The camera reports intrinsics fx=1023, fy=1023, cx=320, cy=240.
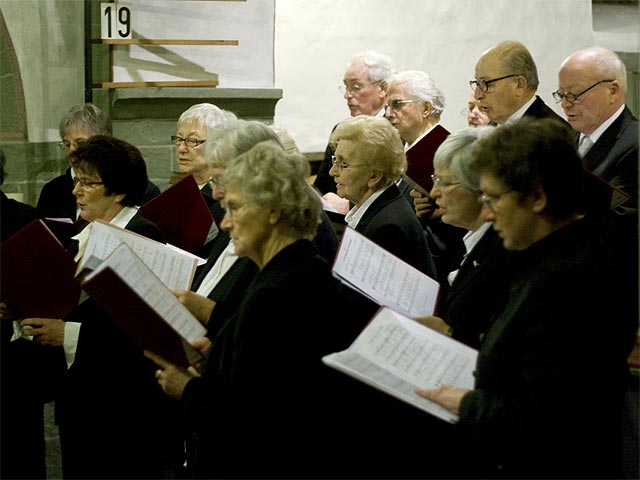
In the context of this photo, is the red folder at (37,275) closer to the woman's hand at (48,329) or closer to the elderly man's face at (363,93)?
the woman's hand at (48,329)

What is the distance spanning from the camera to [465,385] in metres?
2.54

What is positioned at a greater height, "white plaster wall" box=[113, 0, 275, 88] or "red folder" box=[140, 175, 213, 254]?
"white plaster wall" box=[113, 0, 275, 88]

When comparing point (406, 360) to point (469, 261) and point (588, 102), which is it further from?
point (588, 102)

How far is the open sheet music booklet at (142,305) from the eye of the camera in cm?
261

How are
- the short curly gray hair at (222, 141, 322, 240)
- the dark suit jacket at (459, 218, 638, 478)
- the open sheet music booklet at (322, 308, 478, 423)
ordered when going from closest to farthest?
1. the dark suit jacket at (459, 218, 638, 478)
2. the open sheet music booklet at (322, 308, 478, 423)
3. the short curly gray hair at (222, 141, 322, 240)

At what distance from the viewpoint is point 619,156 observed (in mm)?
4074

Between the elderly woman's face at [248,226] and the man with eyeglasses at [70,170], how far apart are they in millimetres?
2820

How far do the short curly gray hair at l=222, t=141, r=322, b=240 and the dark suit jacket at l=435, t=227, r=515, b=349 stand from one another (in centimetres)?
49

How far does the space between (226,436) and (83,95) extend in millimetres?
4701

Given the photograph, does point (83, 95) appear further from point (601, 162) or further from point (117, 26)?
point (601, 162)

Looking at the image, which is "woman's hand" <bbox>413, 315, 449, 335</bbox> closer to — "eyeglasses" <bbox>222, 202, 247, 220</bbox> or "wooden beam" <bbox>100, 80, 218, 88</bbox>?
"eyeglasses" <bbox>222, 202, 247, 220</bbox>

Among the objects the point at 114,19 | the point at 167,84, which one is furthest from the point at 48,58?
the point at 167,84

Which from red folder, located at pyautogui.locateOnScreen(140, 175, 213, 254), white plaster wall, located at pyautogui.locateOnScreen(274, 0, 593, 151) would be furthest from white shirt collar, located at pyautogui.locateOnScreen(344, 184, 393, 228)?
white plaster wall, located at pyautogui.locateOnScreen(274, 0, 593, 151)

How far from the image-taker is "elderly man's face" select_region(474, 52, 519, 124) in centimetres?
464
